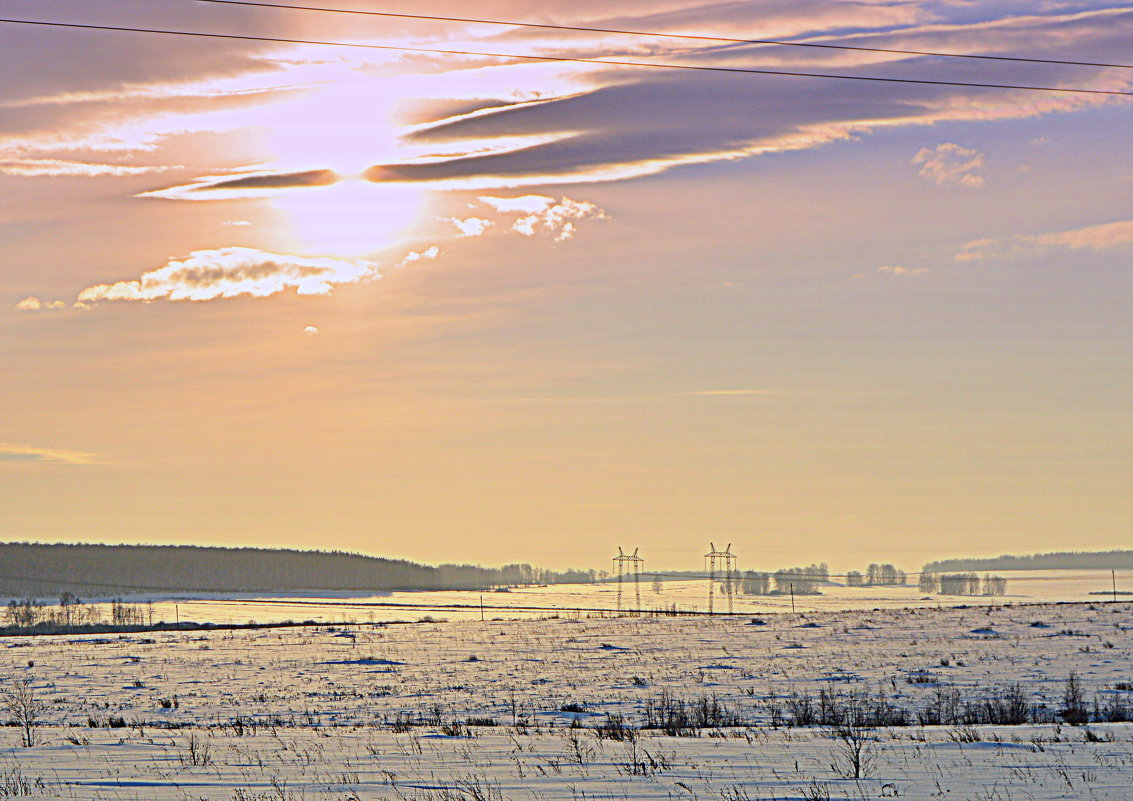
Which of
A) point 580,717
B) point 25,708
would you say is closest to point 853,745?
point 580,717

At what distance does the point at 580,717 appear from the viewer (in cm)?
3180

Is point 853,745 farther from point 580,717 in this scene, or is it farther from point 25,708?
point 25,708

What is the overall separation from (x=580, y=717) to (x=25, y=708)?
18402mm

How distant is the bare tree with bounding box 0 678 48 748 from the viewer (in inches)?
1028

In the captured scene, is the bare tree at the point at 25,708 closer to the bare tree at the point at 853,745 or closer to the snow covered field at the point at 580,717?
the snow covered field at the point at 580,717

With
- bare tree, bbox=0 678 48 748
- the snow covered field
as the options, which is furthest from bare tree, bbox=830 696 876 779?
bare tree, bbox=0 678 48 748

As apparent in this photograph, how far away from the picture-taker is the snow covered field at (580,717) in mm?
18031

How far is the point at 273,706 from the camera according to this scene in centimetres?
3812

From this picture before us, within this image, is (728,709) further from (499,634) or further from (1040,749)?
(499,634)

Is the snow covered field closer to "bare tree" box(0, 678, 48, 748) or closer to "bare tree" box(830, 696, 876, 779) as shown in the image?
"bare tree" box(830, 696, 876, 779)

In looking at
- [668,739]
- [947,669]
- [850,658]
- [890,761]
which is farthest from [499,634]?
[890,761]

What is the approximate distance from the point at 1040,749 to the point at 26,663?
56362mm

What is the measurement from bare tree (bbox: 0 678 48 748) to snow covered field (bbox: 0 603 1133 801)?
1.09ft

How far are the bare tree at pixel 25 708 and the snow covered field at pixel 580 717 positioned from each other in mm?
333
